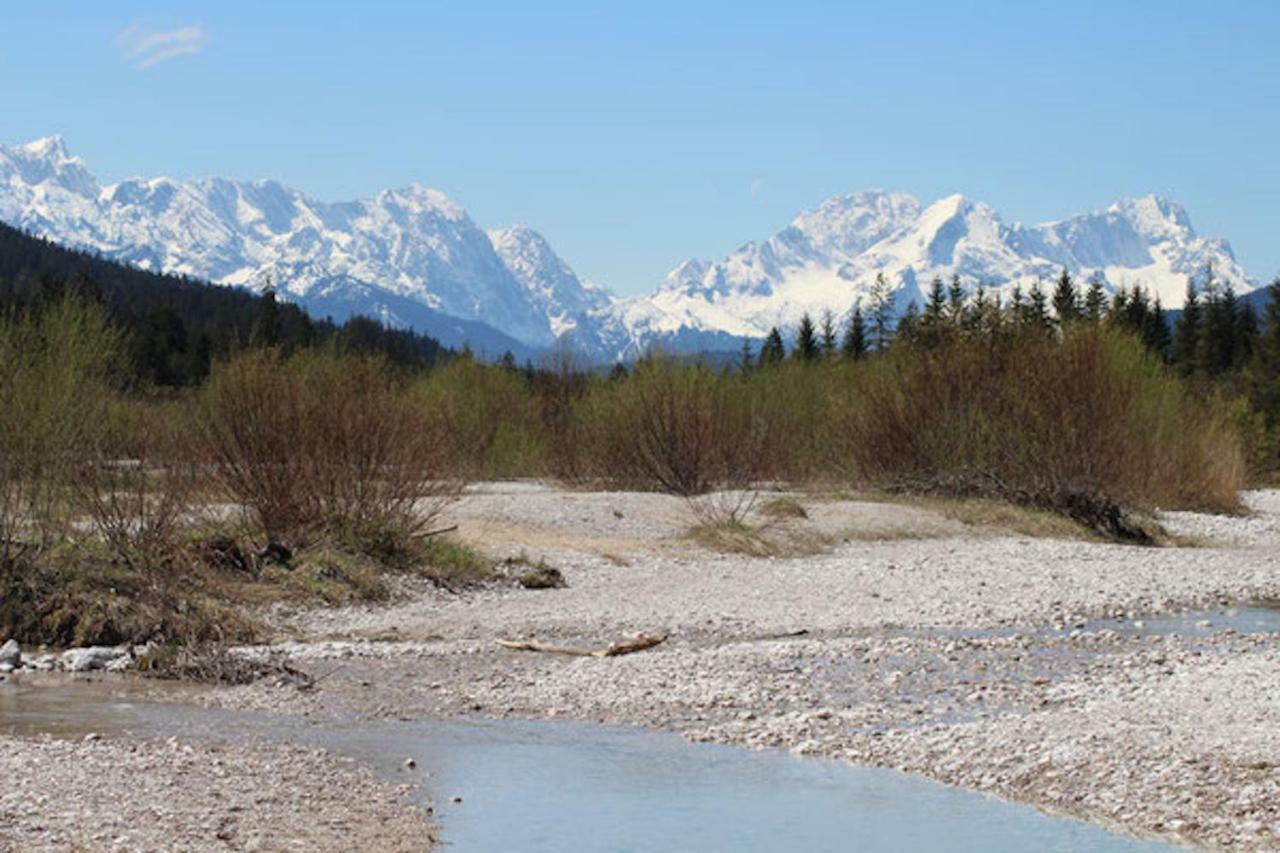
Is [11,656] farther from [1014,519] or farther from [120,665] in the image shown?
[1014,519]

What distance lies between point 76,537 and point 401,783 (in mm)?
9539

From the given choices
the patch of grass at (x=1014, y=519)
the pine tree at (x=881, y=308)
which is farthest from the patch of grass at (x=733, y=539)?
the pine tree at (x=881, y=308)

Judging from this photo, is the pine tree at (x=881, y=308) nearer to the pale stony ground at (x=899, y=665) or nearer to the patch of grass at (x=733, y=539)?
the patch of grass at (x=733, y=539)

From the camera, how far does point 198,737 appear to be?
13.2 m

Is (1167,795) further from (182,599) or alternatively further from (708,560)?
(708,560)

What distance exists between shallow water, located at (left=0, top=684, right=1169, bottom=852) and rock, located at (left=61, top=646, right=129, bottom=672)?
5.39 feet

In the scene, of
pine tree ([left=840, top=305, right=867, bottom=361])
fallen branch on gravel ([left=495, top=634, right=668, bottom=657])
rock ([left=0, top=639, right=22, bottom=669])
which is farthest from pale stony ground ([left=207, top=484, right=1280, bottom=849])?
pine tree ([left=840, top=305, right=867, bottom=361])

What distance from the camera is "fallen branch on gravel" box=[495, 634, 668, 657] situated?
1841cm

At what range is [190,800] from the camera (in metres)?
10.7

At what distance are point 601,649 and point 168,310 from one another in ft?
337

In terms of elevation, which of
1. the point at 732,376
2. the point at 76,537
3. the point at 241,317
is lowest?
the point at 76,537

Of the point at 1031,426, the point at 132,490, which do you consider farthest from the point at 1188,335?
the point at 132,490

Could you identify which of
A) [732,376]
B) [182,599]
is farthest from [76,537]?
[732,376]

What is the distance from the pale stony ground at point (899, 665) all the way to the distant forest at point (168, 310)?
5959 cm
